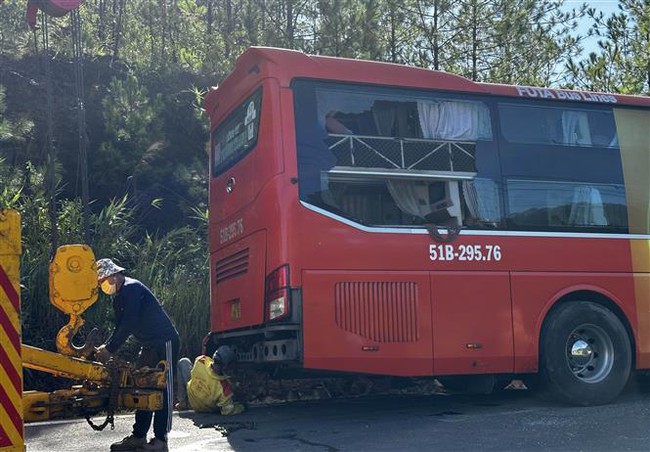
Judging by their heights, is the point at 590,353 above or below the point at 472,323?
below

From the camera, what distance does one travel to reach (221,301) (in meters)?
9.52

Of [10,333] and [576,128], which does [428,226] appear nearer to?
[576,128]

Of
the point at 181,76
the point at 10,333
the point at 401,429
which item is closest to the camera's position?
the point at 10,333

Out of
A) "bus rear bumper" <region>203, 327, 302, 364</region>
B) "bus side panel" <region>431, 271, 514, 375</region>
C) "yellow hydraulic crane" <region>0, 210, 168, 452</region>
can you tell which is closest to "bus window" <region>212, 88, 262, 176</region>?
"bus rear bumper" <region>203, 327, 302, 364</region>

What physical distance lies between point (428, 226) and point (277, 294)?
1758 millimetres

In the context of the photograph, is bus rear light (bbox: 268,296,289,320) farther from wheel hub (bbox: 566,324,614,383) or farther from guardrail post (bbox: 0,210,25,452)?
wheel hub (bbox: 566,324,614,383)

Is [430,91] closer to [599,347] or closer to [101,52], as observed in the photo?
[599,347]

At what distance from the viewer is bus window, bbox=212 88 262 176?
8641 mm

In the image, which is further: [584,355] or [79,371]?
[584,355]

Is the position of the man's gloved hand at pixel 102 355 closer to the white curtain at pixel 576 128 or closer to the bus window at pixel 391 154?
the bus window at pixel 391 154

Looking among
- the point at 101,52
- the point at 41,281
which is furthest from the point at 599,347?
the point at 101,52

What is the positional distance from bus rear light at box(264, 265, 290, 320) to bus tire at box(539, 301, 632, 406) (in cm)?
296

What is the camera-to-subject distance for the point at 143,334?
7.29 metres

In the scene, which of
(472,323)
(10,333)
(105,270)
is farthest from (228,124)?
Answer: (10,333)
